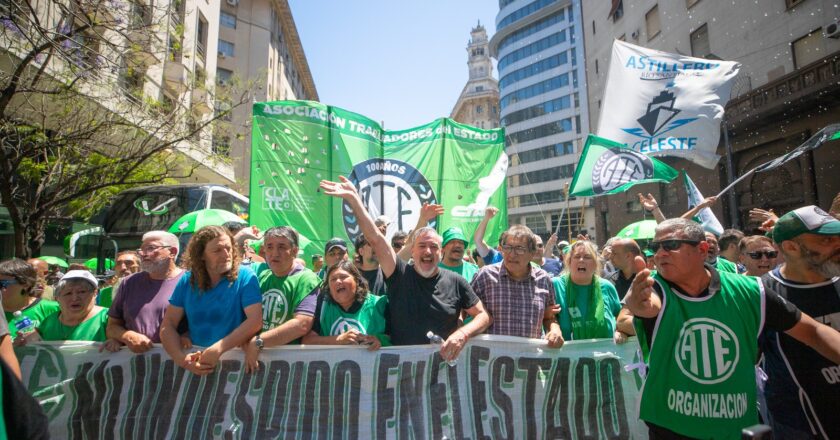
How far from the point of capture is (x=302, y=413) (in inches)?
123

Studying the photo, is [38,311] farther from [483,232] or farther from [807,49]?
[807,49]

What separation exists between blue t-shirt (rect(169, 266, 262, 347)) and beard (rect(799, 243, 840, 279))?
10.3 feet

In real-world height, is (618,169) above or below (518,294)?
above

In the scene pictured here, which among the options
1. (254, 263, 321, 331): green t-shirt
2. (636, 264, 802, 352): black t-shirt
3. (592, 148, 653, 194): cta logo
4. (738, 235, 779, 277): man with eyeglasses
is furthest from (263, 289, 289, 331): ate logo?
(592, 148, 653, 194): cta logo

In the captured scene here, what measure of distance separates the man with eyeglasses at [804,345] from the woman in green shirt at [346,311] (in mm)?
2259

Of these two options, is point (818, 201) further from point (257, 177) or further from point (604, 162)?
point (257, 177)

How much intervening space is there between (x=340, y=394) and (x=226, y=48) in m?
33.6

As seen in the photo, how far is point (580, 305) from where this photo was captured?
355cm

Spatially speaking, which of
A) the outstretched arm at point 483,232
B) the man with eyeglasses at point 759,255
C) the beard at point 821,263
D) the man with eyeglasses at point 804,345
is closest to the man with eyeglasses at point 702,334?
the man with eyeglasses at point 804,345

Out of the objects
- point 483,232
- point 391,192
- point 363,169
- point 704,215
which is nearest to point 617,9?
point 704,215

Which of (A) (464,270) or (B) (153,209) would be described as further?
(B) (153,209)

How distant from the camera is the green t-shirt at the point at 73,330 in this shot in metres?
3.40

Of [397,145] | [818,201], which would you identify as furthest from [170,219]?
[818,201]

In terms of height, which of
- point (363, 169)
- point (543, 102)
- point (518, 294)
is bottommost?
point (518, 294)
